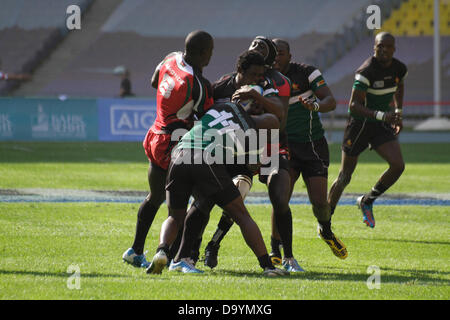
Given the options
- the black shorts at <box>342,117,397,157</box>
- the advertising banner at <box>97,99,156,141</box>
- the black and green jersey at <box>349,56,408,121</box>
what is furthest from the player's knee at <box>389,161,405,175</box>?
the advertising banner at <box>97,99,156,141</box>

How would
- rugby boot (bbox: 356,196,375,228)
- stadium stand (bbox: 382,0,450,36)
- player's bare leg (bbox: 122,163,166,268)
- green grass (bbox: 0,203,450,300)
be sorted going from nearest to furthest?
green grass (bbox: 0,203,450,300), player's bare leg (bbox: 122,163,166,268), rugby boot (bbox: 356,196,375,228), stadium stand (bbox: 382,0,450,36)

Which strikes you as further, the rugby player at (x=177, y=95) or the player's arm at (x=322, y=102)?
the player's arm at (x=322, y=102)

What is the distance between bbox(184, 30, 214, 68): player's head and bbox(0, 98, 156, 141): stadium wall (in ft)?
53.0

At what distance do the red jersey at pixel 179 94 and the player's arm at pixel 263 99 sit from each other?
0.29 meters

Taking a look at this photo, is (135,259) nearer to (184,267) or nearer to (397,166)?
(184,267)

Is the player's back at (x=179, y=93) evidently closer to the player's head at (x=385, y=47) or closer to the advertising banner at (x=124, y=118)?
the player's head at (x=385, y=47)

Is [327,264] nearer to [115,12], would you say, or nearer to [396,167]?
[396,167]

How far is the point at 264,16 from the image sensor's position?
139 feet

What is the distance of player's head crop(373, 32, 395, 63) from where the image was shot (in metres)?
10.2

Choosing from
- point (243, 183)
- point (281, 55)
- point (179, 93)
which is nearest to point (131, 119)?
point (281, 55)

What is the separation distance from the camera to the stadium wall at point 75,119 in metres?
23.3

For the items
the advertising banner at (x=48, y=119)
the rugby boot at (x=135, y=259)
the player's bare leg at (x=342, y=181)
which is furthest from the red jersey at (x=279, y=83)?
the advertising banner at (x=48, y=119)

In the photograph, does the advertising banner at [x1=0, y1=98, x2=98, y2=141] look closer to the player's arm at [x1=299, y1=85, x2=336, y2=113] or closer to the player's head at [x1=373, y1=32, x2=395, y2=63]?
the player's head at [x1=373, y1=32, x2=395, y2=63]

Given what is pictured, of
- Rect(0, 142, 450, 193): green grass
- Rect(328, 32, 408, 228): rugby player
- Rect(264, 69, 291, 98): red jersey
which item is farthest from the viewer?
Rect(0, 142, 450, 193): green grass
